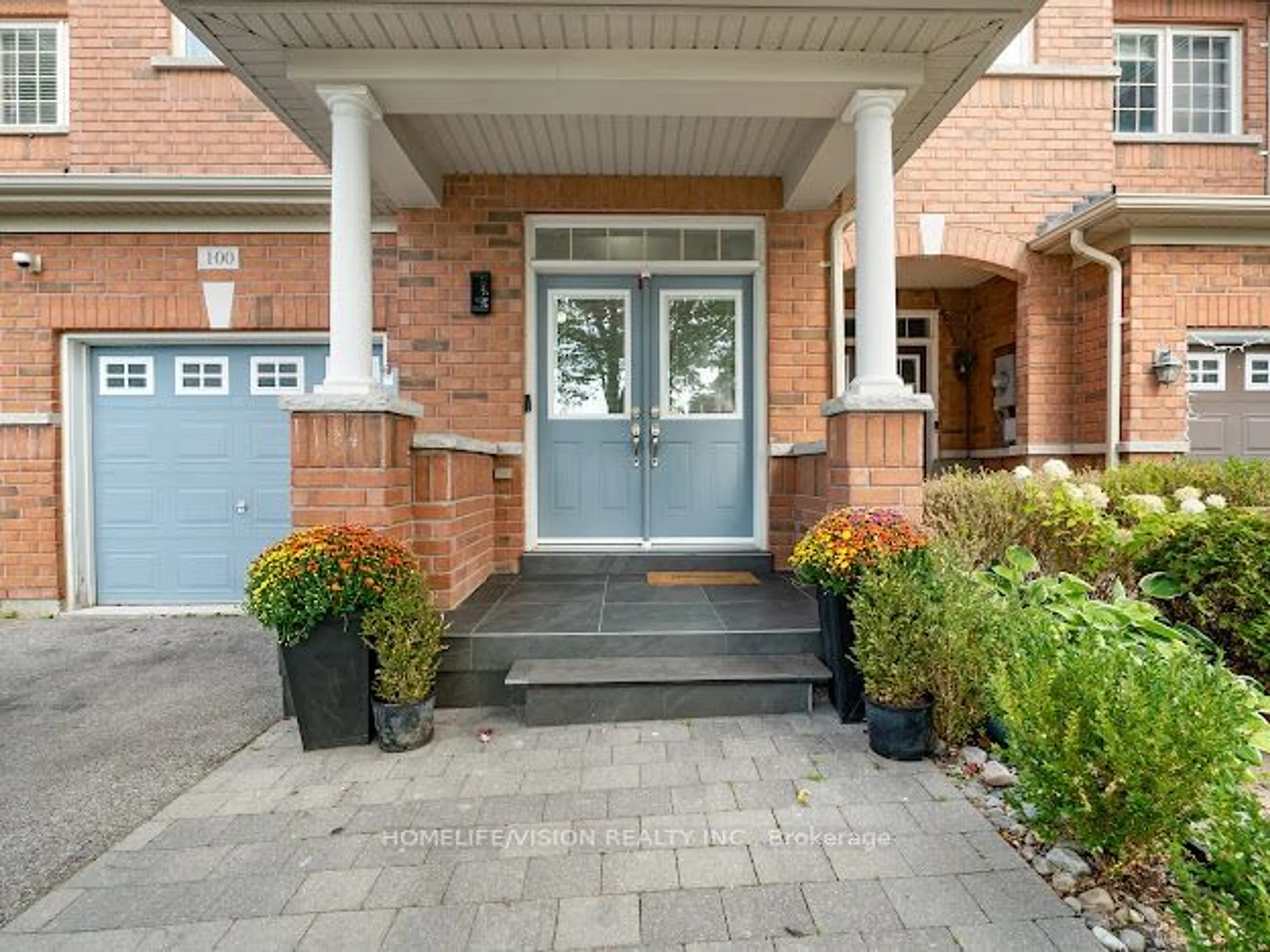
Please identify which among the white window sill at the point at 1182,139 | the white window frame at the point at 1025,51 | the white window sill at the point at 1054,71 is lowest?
the white window sill at the point at 1182,139

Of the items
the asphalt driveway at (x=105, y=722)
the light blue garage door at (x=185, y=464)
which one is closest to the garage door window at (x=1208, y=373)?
the asphalt driveway at (x=105, y=722)

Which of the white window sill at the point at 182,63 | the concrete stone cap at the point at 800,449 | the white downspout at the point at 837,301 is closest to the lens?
the concrete stone cap at the point at 800,449

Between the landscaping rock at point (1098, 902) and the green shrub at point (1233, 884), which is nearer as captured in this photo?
the green shrub at point (1233, 884)

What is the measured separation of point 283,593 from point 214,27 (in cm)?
254

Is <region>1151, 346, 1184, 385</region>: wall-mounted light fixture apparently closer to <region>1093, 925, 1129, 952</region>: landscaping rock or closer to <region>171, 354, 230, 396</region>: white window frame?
<region>1093, 925, 1129, 952</region>: landscaping rock

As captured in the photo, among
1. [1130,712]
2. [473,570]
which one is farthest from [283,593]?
[1130,712]

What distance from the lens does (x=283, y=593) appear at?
265cm

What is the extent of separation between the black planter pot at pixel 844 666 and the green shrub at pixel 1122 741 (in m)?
0.85

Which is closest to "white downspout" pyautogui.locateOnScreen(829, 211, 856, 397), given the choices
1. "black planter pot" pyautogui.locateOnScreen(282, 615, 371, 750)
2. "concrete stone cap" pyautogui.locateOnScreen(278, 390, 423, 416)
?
"concrete stone cap" pyautogui.locateOnScreen(278, 390, 423, 416)

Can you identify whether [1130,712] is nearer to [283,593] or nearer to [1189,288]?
[283,593]

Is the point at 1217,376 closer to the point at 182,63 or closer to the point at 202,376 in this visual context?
the point at 202,376

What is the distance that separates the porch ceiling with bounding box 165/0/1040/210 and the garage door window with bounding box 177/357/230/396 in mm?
2364

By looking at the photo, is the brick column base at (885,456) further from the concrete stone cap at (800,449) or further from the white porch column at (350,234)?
the white porch column at (350,234)

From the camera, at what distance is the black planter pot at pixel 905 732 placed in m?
2.55
